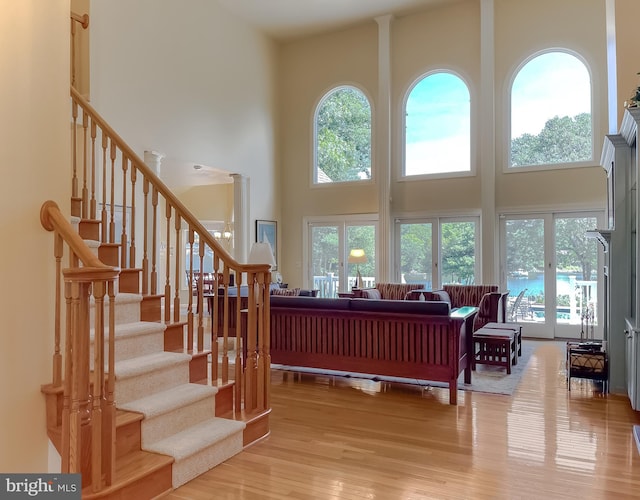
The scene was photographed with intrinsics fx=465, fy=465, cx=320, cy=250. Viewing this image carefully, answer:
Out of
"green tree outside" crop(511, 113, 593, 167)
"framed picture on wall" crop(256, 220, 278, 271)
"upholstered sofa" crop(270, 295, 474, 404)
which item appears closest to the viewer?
"upholstered sofa" crop(270, 295, 474, 404)

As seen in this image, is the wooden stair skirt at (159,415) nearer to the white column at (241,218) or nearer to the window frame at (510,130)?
the white column at (241,218)

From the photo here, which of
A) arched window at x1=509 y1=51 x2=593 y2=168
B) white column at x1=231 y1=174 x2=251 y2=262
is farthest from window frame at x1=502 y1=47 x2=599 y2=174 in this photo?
white column at x1=231 y1=174 x2=251 y2=262

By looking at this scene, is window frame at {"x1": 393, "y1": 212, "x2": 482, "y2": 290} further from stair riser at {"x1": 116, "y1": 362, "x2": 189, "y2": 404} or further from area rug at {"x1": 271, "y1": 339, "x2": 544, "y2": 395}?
stair riser at {"x1": 116, "y1": 362, "x2": 189, "y2": 404}

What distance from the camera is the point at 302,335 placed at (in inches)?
197

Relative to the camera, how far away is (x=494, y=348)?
5.43 metres

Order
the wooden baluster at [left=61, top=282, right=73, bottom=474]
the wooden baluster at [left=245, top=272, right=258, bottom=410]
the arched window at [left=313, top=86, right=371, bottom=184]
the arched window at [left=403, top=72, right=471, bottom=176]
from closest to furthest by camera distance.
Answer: the wooden baluster at [left=61, top=282, right=73, bottom=474], the wooden baluster at [left=245, top=272, right=258, bottom=410], the arched window at [left=403, top=72, right=471, bottom=176], the arched window at [left=313, top=86, right=371, bottom=184]

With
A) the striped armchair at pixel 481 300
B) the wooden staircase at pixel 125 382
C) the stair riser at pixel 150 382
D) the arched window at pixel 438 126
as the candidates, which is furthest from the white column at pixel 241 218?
the stair riser at pixel 150 382

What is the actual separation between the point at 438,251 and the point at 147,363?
686 centimetres

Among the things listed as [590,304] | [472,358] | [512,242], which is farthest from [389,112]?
[472,358]

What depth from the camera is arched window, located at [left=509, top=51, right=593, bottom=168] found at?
7.77 metres

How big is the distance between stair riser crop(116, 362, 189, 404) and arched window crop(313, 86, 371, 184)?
709cm

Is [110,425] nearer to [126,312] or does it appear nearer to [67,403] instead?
[67,403]

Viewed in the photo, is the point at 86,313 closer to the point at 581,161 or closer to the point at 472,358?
the point at 472,358

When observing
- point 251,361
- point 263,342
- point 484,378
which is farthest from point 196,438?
point 484,378
